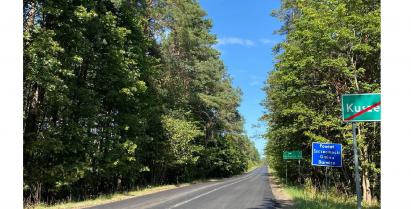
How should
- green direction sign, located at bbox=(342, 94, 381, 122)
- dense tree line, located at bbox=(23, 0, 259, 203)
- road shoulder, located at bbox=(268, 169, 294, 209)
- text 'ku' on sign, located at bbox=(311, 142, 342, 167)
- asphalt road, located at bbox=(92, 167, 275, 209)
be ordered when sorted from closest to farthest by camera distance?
green direction sign, located at bbox=(342, 94, 381, 122) → text 'ku' on sign, located at bbox=(311, 142, 342, 167) → asphalt road, located at bbox=(92, 167, 275, 209) → road shoulder, located at bbox=(268, 169, 294, 209) → dense tree line, located at bbox=(23, 0, 259, 203)

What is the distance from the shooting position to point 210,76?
44750mm

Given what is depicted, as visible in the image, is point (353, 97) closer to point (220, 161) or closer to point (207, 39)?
point (207, 39)

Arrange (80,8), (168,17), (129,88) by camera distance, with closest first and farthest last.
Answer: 1. (80,8)
2. (129,88)
3. (168,17)

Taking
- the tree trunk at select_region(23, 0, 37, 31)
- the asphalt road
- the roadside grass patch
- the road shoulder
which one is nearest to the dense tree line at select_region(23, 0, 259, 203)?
the tree trunk at select_region(23, 0, 37, 31)

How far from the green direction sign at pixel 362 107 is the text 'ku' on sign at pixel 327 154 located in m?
7.00

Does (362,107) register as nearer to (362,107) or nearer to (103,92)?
(362,107)

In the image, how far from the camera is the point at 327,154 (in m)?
13.4

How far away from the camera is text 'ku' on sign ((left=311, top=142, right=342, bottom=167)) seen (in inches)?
515

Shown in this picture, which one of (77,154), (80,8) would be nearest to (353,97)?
(80,8)

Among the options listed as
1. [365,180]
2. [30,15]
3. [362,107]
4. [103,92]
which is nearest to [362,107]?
[362,107]

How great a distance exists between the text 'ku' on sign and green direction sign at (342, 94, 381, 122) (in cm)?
700

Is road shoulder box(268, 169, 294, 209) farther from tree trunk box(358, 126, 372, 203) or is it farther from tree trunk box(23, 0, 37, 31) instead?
tree trunk box(23, 0, 37, 31)

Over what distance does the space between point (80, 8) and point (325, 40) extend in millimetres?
11430

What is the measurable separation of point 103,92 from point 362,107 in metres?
21.8
